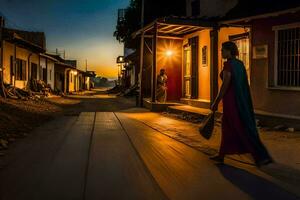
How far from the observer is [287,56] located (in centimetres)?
1285

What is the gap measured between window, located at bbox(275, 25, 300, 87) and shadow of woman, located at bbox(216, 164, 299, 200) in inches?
263

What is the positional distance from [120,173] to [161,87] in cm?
1367

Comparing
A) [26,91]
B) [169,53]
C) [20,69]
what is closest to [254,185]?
[169,53]

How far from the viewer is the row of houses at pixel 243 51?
41.4 ft

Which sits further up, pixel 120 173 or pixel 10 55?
pixel 10 55

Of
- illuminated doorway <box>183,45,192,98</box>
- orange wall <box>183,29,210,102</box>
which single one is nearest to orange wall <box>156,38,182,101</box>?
illuminated doorway <box>183,45,192,98</box>

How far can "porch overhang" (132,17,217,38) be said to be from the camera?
1644 centimetres

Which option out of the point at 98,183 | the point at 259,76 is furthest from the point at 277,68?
the point at 98,183

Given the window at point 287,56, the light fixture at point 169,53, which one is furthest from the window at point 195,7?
the window at point 287,56

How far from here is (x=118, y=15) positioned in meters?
43.4

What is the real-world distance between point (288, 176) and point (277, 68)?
7.42 m

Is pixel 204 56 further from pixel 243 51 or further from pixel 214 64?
pixel 243 51

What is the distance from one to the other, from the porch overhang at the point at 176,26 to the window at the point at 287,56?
3.40 metres

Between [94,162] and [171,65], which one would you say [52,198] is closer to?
[94,162]
